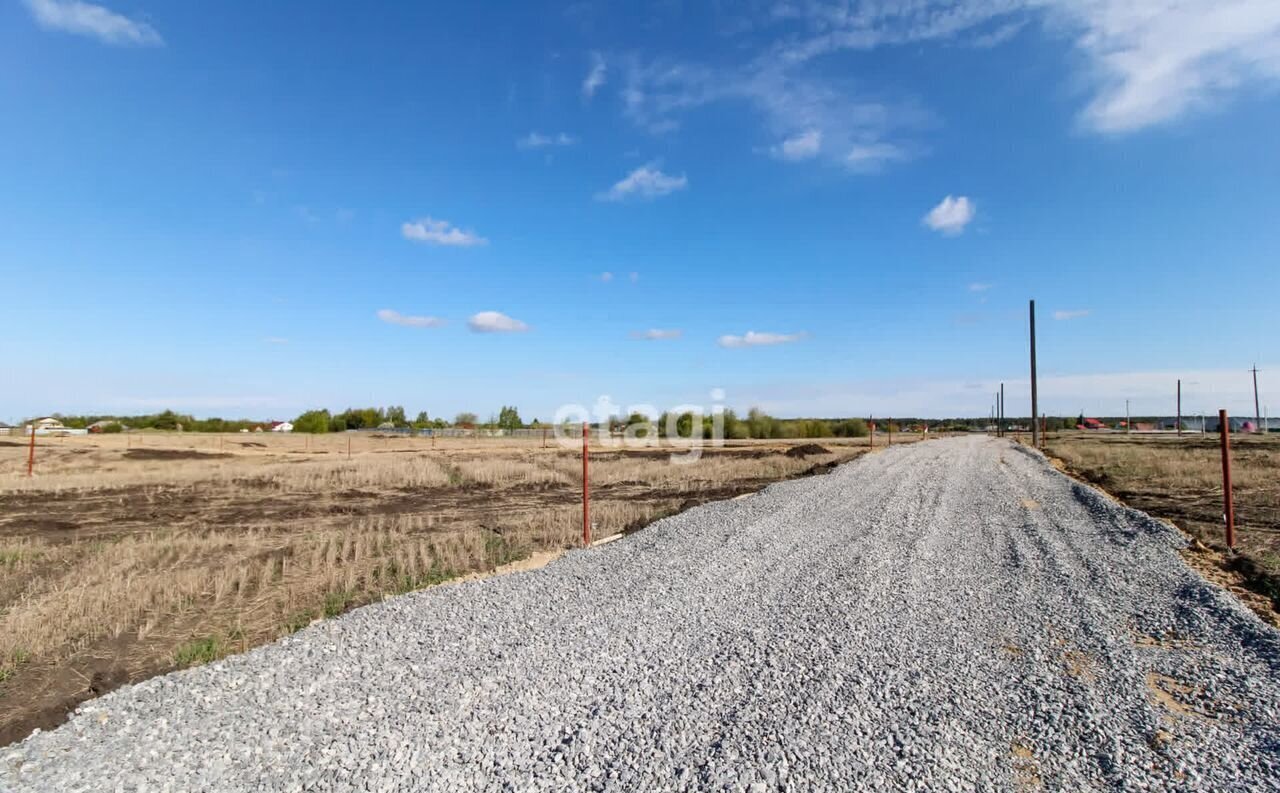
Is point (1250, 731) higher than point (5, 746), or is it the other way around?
point (1250, 731)

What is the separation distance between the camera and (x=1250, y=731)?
12.5 ft

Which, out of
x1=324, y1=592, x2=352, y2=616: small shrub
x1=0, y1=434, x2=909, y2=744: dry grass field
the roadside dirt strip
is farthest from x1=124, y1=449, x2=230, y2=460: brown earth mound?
the roadside dirt strip

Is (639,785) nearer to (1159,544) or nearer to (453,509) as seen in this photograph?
(1159,544)

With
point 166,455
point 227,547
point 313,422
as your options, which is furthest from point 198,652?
point 313,422

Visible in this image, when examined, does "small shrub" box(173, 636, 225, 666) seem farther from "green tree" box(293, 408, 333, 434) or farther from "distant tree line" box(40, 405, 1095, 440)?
"green tree" box(293, 408, 333, 434)

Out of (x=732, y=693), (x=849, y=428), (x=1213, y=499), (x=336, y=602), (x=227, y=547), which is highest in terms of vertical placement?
(x=849, y=428)

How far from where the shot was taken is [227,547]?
11.1 m

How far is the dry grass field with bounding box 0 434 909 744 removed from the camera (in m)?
5.94

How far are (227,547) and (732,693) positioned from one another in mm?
10148

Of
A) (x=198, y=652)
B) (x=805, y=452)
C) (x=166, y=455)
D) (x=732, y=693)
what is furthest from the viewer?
(x=166, y=455)

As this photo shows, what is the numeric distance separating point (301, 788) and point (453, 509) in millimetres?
13462

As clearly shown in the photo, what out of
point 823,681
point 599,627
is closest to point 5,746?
point 599,627

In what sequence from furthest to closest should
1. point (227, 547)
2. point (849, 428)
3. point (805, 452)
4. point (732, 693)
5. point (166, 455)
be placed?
1. point (849, 428)
2. point (166, 455)
3. point (805, 452)
4. point (227, 547)
5. point (732, 693)

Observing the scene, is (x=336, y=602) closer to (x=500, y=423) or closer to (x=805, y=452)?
(x=805, y=452)
